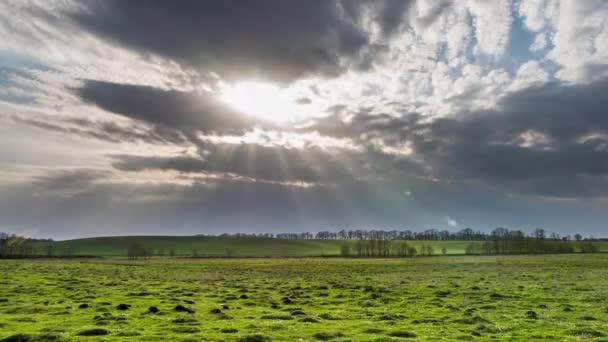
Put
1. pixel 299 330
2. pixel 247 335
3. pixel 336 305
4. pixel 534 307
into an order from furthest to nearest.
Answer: pixel 336 305 < pixel 534 307 < pixel 299 330 < pixel 247 335

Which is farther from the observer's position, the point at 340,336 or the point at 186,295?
the point at 186,295

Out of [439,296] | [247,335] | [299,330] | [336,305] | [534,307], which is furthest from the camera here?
[439,296]

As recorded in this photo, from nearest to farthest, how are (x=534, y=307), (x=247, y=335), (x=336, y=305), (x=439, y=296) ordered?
1. (x=247, y=335)
2. (x=534, y=307)
3. (x=336, y=305)
4. (x=439, y=296)

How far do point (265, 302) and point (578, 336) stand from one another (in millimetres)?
20643

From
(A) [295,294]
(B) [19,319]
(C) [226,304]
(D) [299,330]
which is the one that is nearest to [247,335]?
(D) [299,330]

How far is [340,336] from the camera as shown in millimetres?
17984

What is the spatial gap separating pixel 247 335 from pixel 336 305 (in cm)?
1326

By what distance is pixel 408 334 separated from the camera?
18.3m

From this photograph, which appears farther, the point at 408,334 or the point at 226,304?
the point at 226,304

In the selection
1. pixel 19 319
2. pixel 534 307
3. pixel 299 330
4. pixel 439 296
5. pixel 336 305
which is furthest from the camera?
pixel 439 296

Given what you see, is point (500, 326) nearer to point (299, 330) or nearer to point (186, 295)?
point (299, 330)

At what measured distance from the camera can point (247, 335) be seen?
17344 millimetres

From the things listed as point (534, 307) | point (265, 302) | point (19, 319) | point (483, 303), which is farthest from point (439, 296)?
point (19, 319)

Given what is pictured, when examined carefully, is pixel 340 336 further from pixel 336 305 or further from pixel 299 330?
pixel 336 305
